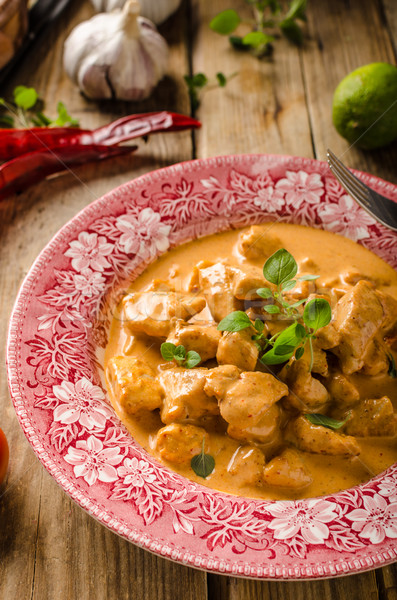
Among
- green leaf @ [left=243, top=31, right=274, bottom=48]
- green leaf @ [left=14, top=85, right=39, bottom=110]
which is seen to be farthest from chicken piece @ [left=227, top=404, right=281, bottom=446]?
green leaf @ [left=243, top=31, right=274, bottom=48]

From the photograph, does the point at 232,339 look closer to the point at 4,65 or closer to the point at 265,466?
the point at 265,466

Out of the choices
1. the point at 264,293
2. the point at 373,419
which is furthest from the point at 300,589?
the point at 264,293

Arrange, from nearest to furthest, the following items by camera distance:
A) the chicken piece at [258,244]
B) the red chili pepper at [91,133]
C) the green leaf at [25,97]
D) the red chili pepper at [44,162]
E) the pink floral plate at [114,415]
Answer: the pink floral plate at [114,415]
the chicken piece at [258,244]
the red chili pepper at [44,162]
the red chili pepper at [91,133]
the green leaf at [25,97]

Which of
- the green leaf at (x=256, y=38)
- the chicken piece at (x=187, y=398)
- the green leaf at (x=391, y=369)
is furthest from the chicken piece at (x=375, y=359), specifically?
the green leaf at (x=256, y=38)

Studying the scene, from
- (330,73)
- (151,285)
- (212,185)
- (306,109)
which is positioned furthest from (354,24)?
(151,285)

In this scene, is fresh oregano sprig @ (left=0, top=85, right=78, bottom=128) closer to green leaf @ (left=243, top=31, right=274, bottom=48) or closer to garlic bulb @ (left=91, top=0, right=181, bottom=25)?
garlic bulb @ (left=91, top=0, right=181, bottom=25)

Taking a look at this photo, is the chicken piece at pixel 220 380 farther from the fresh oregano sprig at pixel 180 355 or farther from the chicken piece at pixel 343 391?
the chicken piece at pixel 343 391

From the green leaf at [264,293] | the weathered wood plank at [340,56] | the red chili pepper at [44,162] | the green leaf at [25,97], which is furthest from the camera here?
the green leaf at [25,97]

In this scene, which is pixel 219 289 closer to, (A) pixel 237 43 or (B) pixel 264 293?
(B) pixel 264 293
